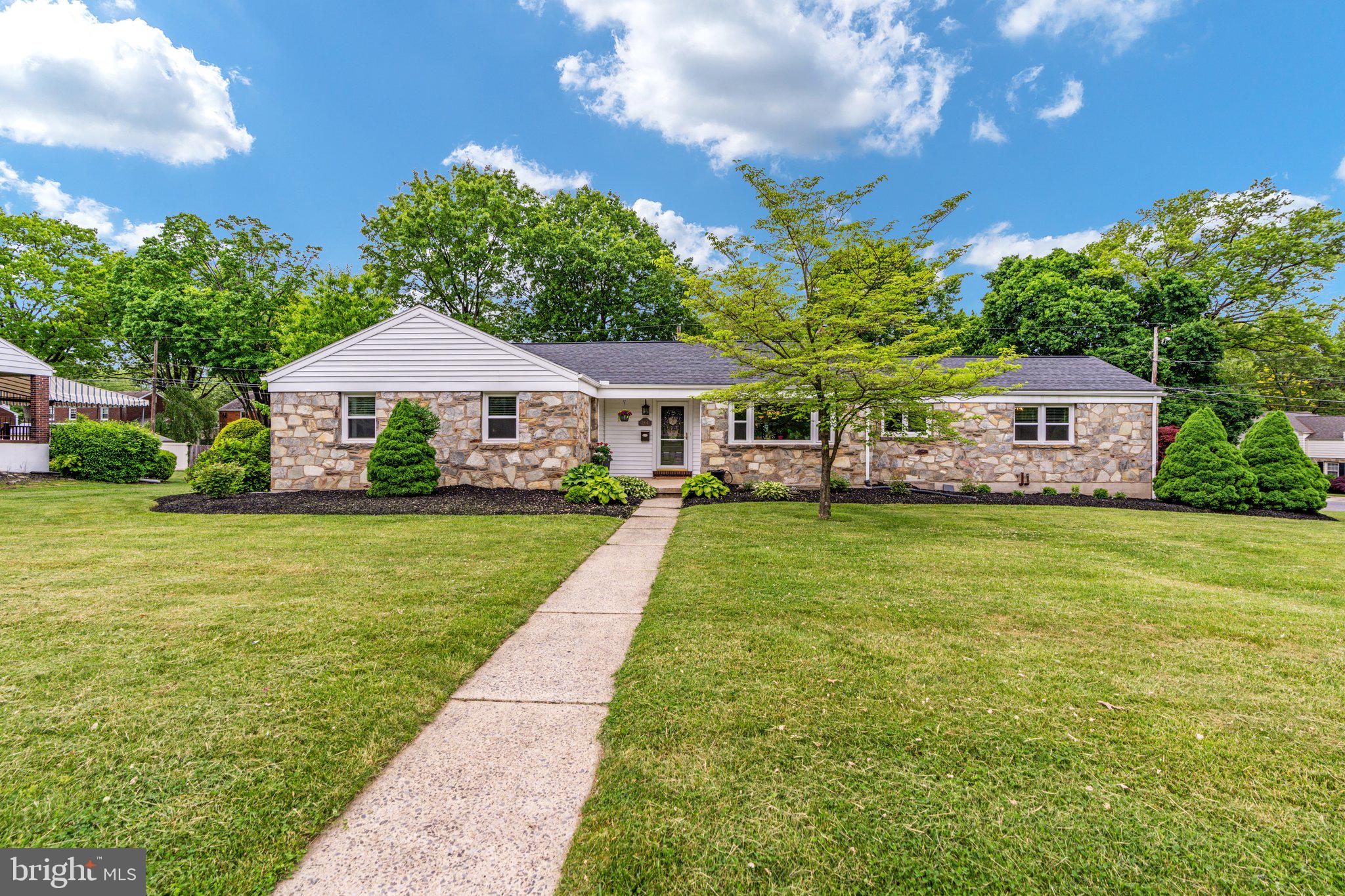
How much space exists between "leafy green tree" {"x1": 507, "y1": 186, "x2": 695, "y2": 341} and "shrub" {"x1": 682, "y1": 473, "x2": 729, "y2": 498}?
14564 millimetres

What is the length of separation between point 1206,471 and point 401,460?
1801 cm

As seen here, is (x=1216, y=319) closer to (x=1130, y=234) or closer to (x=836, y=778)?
(x=1130, y=234)

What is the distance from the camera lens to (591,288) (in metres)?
25.4

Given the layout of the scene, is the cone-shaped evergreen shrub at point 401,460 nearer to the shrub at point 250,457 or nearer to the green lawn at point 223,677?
the shrub at point 250,457

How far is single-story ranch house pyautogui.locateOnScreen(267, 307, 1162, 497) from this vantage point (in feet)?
40.8

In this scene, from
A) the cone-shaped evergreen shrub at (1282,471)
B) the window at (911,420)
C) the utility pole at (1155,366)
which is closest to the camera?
the window at (911,420)

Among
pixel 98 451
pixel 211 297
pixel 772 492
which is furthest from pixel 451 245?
pixel 772 492

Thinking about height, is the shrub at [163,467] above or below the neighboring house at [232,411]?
below

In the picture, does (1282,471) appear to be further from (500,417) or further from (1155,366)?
(500,417)

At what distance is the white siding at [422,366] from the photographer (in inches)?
487

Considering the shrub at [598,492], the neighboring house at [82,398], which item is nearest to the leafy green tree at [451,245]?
the neighboring house at [82,398]

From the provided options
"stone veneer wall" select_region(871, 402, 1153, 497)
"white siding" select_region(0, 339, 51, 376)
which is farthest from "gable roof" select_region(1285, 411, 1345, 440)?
"white siding" select_region(0, 339, 51, 376)

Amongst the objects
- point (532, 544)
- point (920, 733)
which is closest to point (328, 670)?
point (920, 733)

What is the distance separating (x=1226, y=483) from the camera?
11852mm
